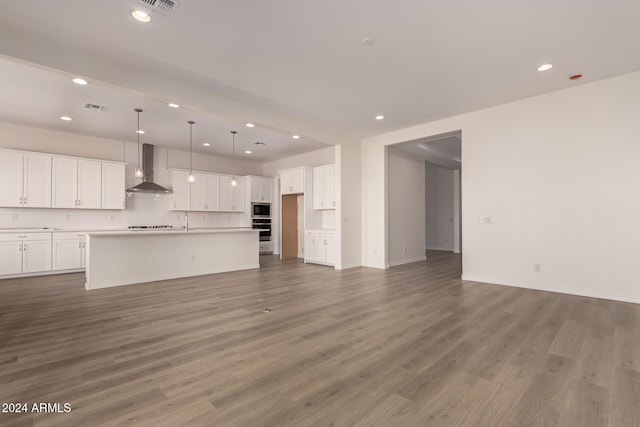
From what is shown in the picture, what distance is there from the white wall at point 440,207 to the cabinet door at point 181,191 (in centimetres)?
767

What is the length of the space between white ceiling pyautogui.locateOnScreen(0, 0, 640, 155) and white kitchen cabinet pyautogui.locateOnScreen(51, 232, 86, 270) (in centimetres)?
299

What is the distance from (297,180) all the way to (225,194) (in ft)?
7.95

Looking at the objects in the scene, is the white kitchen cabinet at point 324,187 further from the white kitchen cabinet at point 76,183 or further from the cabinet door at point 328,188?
the white kitchen cabinet at point 76,183

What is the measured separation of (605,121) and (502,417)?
15.2ft

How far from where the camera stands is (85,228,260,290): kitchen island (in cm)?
486

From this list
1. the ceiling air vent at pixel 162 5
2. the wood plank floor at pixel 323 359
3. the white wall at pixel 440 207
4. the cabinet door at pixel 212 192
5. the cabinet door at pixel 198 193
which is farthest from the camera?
the white wall at pixel 440 207

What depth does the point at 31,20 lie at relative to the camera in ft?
9.34

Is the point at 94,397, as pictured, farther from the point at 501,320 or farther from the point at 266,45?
A: the point at 501,320

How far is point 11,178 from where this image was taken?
5863 millimetres

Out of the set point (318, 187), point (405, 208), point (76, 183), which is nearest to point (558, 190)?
point (405, 208)

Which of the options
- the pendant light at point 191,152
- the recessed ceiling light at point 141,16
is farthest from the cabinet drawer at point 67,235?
the recessed ceiling light at point 141,16

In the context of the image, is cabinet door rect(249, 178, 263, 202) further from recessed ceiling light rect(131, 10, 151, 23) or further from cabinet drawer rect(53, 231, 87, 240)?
recessed ceiling light rect(131, 10, 151, 23)

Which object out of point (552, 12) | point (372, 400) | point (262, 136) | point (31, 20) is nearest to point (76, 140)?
point (262, 136)

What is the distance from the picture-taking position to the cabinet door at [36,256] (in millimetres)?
5855
